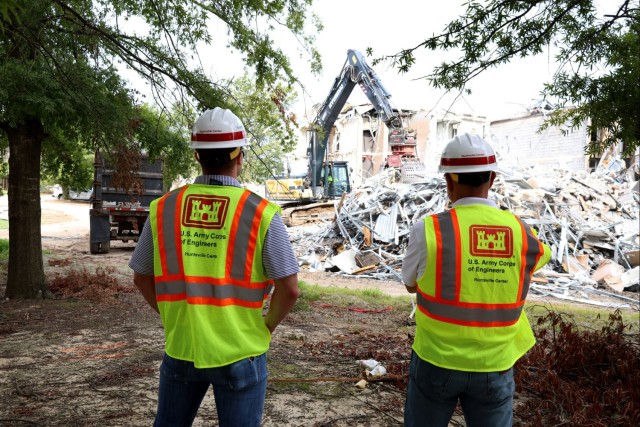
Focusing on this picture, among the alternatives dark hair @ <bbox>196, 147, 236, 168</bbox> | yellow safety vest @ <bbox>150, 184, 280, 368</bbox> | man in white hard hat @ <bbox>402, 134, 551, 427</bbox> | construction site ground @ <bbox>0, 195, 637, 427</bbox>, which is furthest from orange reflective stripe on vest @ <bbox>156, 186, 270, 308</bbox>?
construction site ground @ <bbox>0, 195, 637, 427</bbox>

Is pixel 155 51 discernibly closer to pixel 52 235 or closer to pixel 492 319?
pixel 492 319

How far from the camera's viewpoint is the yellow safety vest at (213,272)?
6.80ft

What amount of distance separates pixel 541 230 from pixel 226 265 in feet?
47.1

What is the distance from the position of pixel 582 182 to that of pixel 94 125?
1736 cm

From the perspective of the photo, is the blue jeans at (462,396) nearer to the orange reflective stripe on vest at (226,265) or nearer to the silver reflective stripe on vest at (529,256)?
the silver reflective stripe on vest at (529,256)

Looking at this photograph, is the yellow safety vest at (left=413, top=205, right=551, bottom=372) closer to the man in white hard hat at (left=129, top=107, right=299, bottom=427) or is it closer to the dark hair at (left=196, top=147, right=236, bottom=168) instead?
the man in white hard hat at (left=129, top=107, right=299, bottom=427)

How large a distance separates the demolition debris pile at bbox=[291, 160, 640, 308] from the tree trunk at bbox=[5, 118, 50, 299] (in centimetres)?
833

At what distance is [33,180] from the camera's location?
7.82 metres

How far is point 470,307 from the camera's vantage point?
89.7 inches

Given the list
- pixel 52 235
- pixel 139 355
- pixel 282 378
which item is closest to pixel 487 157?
pixel 282 378

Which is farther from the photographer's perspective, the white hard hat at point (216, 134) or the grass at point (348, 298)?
the grass at point (348, 298)

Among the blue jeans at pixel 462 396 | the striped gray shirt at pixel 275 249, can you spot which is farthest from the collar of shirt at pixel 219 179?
the blue jeans at pixel 462 396

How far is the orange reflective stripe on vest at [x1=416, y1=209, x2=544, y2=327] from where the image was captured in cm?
228

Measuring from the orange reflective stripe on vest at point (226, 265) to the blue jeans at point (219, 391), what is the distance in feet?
0.83
